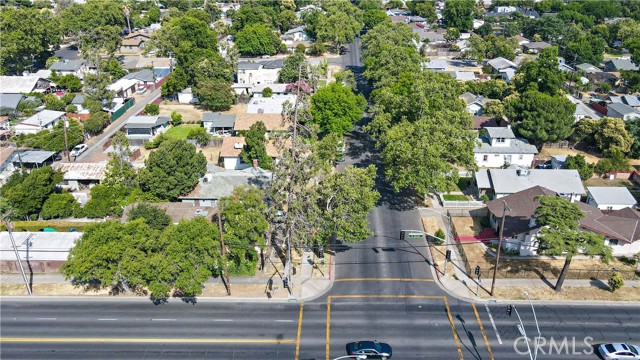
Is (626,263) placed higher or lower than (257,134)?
lower

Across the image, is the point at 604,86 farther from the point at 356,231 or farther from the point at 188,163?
the point at 188,163

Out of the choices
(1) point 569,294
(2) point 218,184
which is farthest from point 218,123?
(1) point 569,294

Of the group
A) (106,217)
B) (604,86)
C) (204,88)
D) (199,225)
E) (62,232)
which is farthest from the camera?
(604,86)

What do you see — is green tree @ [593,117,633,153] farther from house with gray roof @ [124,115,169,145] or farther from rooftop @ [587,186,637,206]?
house with gray roof @ [124,115,169,145]

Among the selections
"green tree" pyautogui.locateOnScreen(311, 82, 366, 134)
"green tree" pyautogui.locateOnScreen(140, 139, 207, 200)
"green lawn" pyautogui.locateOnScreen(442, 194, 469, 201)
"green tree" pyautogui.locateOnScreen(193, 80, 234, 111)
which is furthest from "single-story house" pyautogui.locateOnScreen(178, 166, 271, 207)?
"green tree" pyautogui.locateOnScreen(193, 80, 234, 111)

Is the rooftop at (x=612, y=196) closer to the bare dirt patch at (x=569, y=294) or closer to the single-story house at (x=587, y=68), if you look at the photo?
the bare dirt patch at (x=569, y=294)

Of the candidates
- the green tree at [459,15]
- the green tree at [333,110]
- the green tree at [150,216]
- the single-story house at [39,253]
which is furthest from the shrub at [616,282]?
the green tree at [459,15]

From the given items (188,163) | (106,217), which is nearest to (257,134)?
(188,163)

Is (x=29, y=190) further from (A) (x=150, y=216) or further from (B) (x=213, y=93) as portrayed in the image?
(B) (x=213, y=93)
